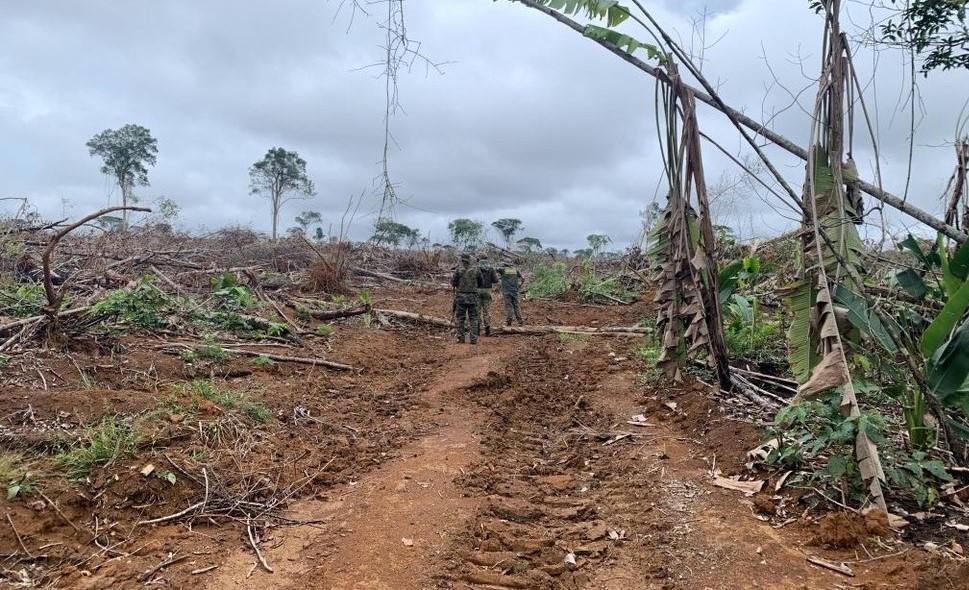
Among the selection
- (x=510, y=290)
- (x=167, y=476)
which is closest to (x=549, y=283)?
(x=510, y=290)

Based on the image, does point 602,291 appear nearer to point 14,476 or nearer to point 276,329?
point 276,329

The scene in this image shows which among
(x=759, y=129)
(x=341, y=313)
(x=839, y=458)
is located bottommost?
(x=839, y=458)

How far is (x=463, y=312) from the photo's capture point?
1091 centimetres

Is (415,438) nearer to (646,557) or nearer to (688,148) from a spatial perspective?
(646,557)

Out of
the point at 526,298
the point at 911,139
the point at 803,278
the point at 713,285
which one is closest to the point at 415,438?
the point at 713,285

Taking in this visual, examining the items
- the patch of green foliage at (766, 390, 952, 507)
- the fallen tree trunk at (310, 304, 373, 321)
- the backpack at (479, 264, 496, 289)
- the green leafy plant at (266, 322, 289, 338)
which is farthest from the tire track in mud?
the fallen tree trunk at (310, 304, 373, 321)

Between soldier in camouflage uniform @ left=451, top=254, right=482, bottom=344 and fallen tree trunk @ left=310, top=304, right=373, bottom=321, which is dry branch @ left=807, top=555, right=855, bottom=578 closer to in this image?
soldier in camouflage uniform @ left=451, top=254, right=482, bottom=344

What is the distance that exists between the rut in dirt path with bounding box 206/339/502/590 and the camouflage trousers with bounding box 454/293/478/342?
18.5 feet

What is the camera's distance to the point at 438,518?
364cm

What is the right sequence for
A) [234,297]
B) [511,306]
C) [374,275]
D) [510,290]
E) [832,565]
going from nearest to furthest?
[832,565]
[234,297]
[510,290]
[511,306]
[374,275]

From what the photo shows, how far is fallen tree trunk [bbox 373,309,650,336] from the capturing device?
10.7m

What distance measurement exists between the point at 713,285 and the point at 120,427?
5244 millimetres

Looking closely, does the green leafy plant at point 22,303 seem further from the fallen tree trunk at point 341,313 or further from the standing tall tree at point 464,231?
the standing tall tree at point 464,231

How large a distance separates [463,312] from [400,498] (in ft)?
23.2
